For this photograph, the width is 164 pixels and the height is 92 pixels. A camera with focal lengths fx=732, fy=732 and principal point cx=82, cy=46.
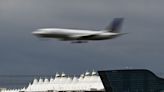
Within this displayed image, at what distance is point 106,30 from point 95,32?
9.83 ft

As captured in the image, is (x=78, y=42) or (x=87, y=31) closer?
(x=78, y=42)

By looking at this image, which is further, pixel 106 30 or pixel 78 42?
pixel 106 30

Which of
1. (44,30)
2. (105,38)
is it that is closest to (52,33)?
→ (44,30)

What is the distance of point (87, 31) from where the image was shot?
90.9m

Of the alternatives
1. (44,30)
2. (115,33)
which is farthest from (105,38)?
(44,30)

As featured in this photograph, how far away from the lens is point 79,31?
90.1 m

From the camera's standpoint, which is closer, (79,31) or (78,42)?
(78,42)

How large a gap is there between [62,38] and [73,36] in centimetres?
136

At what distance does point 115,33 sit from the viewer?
88.8 meters

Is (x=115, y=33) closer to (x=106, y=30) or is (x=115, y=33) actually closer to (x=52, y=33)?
(x=106, y=30)

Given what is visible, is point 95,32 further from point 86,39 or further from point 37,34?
point 37,34

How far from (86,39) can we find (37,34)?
240 inches

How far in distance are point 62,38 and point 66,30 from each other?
2565mm

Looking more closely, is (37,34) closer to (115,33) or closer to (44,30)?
(44,30)
